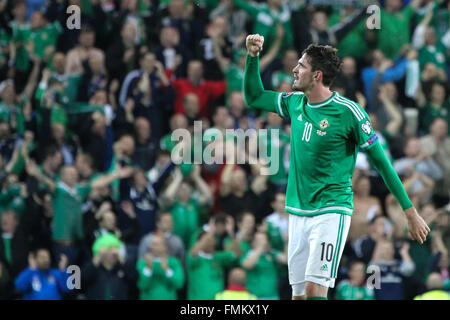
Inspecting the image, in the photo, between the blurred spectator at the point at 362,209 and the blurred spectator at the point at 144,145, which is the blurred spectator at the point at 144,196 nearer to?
the blurred spectator at the point at 144,145

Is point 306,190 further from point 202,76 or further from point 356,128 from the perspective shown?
point 202,76

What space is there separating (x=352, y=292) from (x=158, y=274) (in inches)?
85.4

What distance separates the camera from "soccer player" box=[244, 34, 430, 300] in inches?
245

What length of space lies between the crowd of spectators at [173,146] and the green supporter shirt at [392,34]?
19 mm

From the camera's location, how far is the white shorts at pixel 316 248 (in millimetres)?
6238

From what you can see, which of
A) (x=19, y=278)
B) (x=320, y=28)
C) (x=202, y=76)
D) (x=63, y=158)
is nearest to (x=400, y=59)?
(x=320, y=28)

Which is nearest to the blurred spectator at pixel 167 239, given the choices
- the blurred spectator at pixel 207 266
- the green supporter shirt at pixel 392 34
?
the blurred spectator at pixel 207 266

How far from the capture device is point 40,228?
429 inches

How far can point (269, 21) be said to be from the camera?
486 inches

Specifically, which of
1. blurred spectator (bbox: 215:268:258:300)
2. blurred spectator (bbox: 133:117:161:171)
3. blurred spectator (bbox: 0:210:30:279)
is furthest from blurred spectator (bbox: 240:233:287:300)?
Answer: blurred spectator (bbox: 0:210:30:279)

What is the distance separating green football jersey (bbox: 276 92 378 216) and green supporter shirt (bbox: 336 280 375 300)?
386 centimetres

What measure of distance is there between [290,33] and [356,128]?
6.29 m

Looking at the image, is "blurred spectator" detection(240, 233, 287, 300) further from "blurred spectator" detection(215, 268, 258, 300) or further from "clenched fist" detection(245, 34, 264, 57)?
"clenched fist" detection(245, 34, 264, 57)

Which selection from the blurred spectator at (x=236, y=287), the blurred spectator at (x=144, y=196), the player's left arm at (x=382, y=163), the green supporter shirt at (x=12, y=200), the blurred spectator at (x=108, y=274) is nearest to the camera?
the player's left arm at (x=382, y=163)
